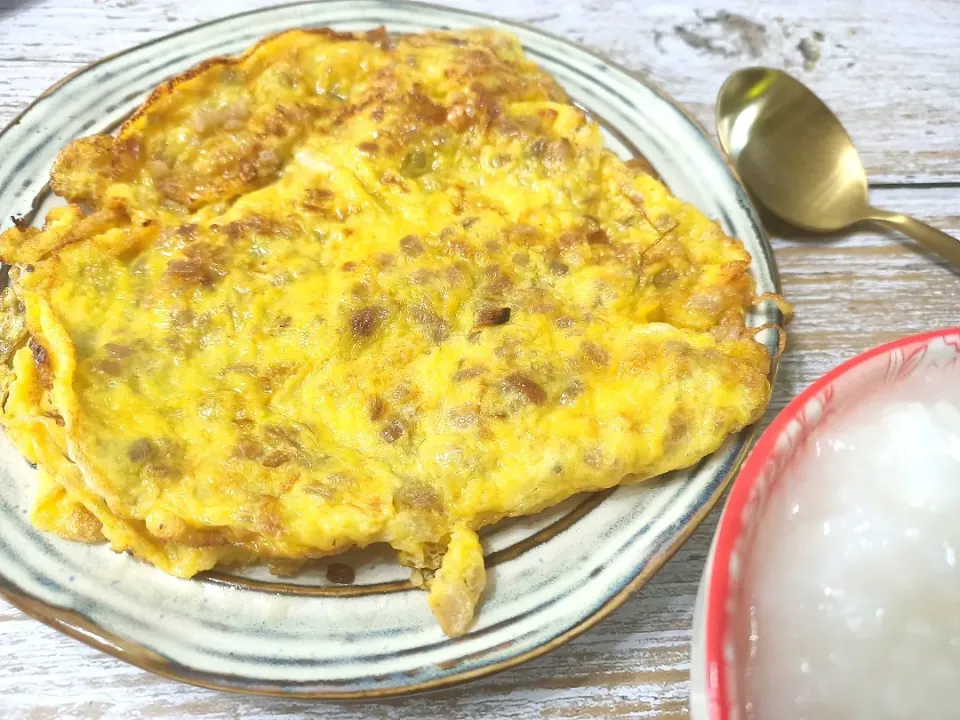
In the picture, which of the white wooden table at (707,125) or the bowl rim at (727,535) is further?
the white wooden table at (707,125)

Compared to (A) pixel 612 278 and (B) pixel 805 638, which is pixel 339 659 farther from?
(A) pixel 612 278

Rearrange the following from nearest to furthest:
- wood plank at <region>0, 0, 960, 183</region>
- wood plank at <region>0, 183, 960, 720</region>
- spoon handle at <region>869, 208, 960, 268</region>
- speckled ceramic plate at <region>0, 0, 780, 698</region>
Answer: speckled ceramic plate at <region>0, 0, 780, 698</region> < wood plank at <region>0, 183, 960, 720</region> < spoon handle at <region>869, 208, 960, 268</region> < wood plank at <region>0, 0, 960, 183</region>

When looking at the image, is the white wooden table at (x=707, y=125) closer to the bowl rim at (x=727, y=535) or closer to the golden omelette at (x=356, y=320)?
the golden omelette at (x=356, y=320)

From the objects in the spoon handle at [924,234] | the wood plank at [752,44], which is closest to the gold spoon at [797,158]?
the spoon handle at [924,234]

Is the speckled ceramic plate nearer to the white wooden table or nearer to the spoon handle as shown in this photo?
the white wooden table

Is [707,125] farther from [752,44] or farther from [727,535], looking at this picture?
[727,535]

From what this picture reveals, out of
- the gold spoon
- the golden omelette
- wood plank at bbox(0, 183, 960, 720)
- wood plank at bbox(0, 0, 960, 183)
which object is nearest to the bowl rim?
the golden omelette
